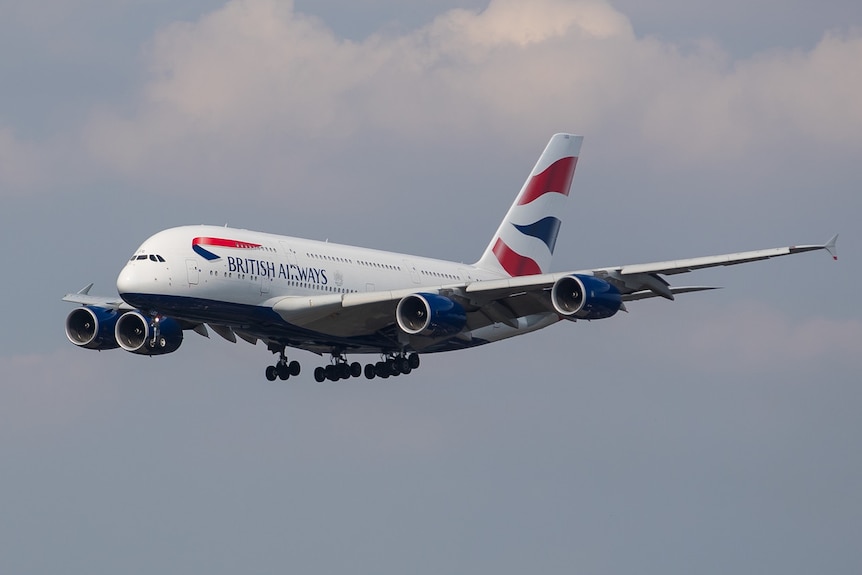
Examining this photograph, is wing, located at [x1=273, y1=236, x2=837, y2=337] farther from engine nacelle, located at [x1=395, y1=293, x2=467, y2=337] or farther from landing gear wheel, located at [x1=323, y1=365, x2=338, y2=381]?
landing gear wheel, located at [x1=323, y1=365, x2=338, y2=381]

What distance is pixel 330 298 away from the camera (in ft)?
187

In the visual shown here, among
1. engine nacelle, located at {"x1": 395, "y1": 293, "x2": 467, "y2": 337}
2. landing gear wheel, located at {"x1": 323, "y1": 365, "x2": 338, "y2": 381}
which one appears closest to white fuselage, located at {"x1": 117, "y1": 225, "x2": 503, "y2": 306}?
engine nacelle, located at {"x1": 395, "y1": 293, "x2": 467, "y2": 337}

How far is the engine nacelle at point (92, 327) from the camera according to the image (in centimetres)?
6238

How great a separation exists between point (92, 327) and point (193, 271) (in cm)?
1010

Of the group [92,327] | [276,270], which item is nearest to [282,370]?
[92,327]

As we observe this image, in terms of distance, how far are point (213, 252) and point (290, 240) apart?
4.16 meters

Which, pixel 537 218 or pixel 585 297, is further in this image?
pixel 537 218

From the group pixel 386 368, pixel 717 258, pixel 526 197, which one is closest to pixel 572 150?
pixel 526 197

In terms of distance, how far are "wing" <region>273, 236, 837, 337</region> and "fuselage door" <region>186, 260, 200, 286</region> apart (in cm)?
339

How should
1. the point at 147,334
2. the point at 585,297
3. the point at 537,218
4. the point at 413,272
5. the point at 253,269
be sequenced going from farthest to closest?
1. the point at 537,218
2. the point at 413,272
3. the point at 147,334
4. the point at 253,269
5. the point at 585,297

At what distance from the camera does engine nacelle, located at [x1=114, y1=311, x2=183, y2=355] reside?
199ft

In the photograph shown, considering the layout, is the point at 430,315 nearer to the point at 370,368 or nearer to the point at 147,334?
the point at 370,368

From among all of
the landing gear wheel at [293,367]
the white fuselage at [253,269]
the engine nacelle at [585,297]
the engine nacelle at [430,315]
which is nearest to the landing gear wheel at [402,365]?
the white fuselage at [253,269]

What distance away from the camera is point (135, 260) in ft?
180
